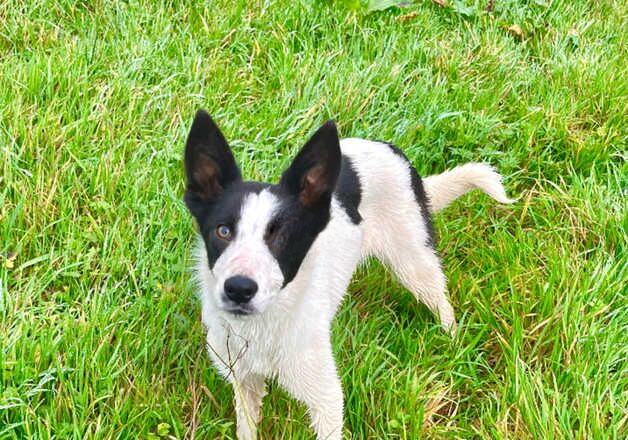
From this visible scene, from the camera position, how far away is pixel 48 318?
9.33 feet

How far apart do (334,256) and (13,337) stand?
1238 mm

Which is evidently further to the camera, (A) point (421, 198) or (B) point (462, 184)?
(B) point (462, 184)

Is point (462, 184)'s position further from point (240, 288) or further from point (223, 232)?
point (240, 288)

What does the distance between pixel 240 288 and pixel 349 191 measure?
942 millimetres

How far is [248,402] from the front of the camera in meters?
2.77

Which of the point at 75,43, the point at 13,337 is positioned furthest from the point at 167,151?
the point at 13,337

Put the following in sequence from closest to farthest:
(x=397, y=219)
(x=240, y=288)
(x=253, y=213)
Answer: (x=240, y=288), (x=253, y=213), (x=397, y=219)

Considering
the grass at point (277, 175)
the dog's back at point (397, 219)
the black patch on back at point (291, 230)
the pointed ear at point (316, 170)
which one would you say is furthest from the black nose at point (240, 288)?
the dog's back at point (397, 219)

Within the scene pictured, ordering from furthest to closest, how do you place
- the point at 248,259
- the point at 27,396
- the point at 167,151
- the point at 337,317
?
1. the point at 167,151
2. the point at 337,317
3. the point at 27,396
4. the point at 248,259

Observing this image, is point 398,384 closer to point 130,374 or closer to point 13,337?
point 130,374

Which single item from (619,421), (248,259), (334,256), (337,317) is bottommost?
(337,317)

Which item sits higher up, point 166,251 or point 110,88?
point 110,88

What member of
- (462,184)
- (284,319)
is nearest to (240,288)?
(284,319)

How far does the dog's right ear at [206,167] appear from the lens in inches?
96.8
